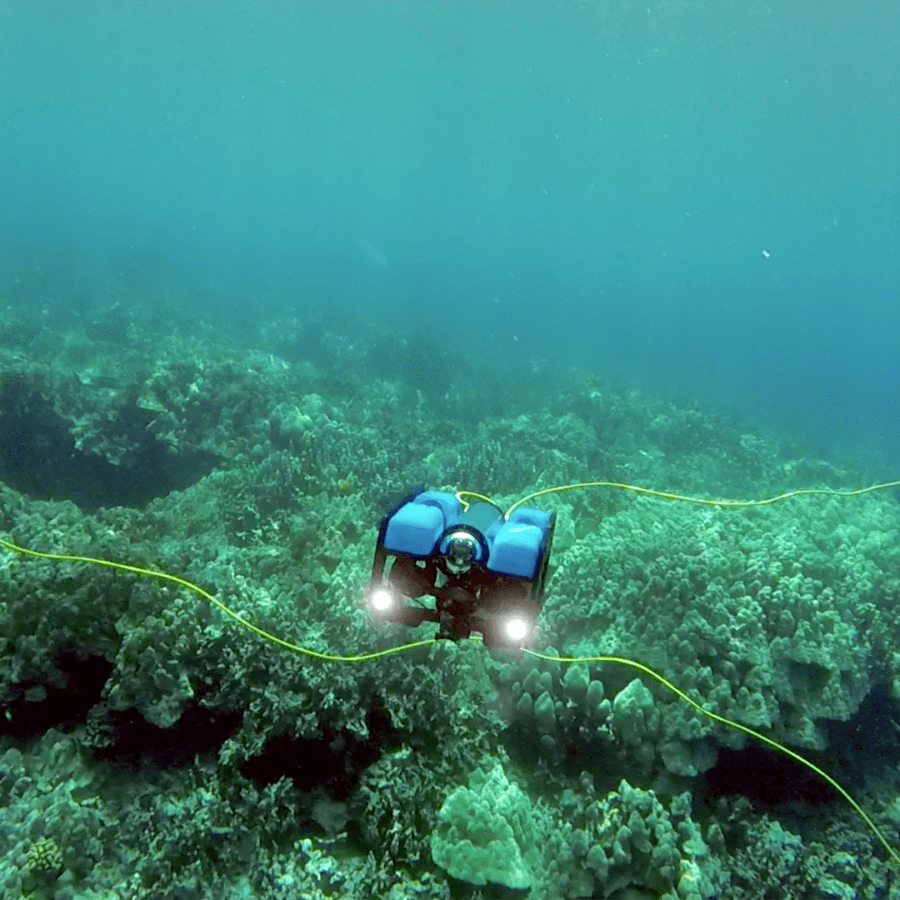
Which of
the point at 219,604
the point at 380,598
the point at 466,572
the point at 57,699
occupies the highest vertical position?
the point at 466,572

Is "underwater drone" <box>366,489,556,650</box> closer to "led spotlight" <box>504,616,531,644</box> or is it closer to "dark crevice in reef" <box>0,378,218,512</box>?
"led spotlight" <box>504,616,531,644</box>

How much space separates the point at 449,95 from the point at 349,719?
96777mm

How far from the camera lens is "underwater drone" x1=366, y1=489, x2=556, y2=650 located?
3869mm

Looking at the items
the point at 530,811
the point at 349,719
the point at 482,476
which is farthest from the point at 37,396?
the point at 530,811

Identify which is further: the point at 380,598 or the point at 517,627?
the point at 380,598

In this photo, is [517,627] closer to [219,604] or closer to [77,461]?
[219,604]

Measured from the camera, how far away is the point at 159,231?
55438mm

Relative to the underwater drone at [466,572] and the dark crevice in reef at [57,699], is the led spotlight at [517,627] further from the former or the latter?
the dark crevice in reef at [57,699]

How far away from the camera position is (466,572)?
399cm

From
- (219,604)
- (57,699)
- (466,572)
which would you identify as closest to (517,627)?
(466,572)

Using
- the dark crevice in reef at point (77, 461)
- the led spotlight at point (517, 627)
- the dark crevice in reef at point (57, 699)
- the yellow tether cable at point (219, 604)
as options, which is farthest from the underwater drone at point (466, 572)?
the dark crevice in reef at point (77, 461)

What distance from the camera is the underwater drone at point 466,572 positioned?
387 cm

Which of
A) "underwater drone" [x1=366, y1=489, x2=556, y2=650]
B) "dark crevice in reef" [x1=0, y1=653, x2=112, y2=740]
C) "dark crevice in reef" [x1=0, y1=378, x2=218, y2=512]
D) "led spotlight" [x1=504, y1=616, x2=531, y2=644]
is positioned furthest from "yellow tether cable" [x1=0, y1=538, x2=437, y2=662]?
"dark crevice in reef" [x1=0, y1=378, x2=218, y2=512]

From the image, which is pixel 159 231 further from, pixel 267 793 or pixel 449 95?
pixel 267 793
